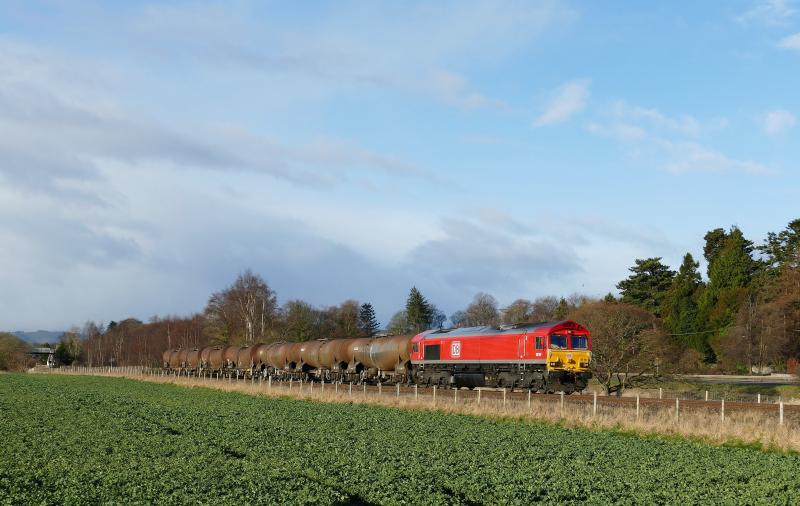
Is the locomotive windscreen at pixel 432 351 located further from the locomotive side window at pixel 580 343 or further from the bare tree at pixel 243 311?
the bare tree at pixel 243 311

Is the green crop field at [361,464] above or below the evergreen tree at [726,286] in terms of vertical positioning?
below

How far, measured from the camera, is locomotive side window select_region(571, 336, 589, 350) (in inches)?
1730

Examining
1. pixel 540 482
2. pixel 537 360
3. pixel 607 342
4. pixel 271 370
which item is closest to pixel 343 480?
pixel 540 482

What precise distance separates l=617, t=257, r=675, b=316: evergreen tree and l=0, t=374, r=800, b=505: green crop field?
295 feet

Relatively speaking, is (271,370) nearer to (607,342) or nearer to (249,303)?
(607,342)

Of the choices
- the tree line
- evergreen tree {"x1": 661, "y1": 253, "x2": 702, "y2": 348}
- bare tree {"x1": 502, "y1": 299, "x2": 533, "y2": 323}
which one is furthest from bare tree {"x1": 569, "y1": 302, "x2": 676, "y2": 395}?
bare tree {"x1": 502, "y1": 299, "x2": 533, "y2": 323}

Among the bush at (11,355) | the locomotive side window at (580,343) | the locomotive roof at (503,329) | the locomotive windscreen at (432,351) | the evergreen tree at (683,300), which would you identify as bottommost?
the bush at (11,355)

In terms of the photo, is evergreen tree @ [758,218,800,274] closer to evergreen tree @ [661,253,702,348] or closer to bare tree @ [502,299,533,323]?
evergreen tree @ [661,253,702,348]

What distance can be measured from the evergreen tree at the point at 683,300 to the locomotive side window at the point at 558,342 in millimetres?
68221

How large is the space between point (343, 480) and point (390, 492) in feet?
5.95

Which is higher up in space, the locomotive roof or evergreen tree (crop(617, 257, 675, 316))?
evergreen tree (crop(617, 257, 675, 316))

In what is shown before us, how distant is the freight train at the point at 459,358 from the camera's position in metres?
43.5

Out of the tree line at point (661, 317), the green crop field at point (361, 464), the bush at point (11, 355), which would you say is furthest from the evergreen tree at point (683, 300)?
the bush at point (11, 355)

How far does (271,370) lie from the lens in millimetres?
78562
